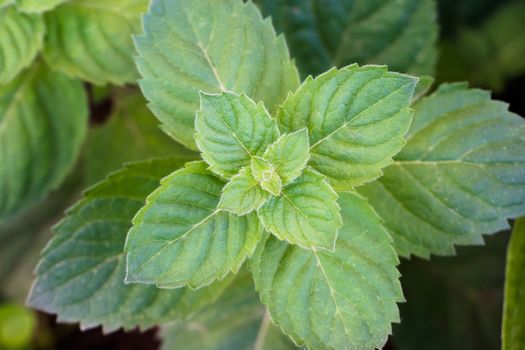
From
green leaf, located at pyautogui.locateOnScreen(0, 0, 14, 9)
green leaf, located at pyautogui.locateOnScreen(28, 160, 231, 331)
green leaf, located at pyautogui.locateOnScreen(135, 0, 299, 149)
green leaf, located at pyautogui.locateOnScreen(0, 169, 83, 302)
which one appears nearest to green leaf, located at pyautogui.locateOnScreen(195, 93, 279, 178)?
green leaf, located at pyautogui.locateOnScreen(135, 0, 299, 149)

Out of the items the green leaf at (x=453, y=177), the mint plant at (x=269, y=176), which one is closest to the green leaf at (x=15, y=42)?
the mint plant at (x=269, y=176)

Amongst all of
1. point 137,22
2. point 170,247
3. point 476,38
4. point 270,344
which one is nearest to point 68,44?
point 137,22

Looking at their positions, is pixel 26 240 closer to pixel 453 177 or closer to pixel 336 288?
pixel 336 288

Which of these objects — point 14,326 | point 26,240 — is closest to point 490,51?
point 26,240

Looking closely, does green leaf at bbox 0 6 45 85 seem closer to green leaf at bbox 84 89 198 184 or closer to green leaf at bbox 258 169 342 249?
green leaf at bbox 84 89 198 184

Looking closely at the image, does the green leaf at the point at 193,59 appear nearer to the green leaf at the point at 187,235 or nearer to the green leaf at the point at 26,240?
the green leaf at the point at 187,235

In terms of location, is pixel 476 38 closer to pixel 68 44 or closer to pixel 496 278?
pixel 496 278

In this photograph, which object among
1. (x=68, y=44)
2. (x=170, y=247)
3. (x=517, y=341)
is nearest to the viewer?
(x=170, y=247)
